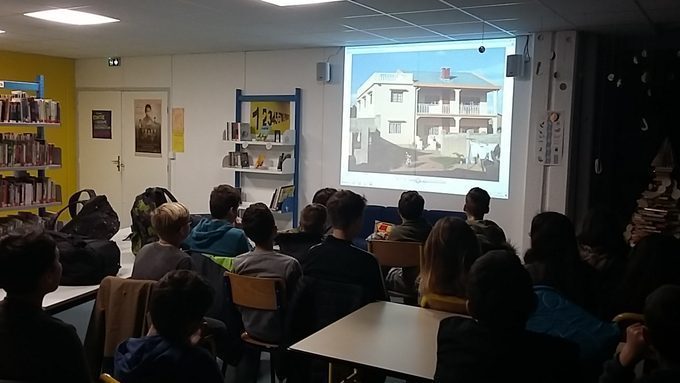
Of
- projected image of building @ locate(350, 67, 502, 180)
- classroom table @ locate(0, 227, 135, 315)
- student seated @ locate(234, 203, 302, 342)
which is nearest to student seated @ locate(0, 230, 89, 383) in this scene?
classroom table @ locate(0, 227, 135, 315)

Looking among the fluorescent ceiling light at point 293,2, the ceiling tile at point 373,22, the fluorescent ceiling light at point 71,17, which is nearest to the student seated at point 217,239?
Result: the fluorescent ceiling light at point 293,2

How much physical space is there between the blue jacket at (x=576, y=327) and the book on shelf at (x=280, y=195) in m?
4.85

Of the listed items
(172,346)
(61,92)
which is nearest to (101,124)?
(61,92)

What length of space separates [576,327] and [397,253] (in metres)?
1.77

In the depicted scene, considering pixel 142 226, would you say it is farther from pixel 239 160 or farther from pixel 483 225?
pixel 239 160

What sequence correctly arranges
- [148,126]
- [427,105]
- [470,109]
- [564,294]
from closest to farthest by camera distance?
[564,294] < [470,109] < [427,105] < [148,126]

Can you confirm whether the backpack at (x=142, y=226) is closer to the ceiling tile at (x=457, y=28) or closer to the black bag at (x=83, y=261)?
the black bag at (x=83, y=261)

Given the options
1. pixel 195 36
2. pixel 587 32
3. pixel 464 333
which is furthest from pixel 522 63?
pixel 464 333

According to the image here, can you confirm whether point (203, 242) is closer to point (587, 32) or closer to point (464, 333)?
point (464, 333)

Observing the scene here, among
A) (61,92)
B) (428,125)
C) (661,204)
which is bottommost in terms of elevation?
(661,204)

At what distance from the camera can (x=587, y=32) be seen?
537cm

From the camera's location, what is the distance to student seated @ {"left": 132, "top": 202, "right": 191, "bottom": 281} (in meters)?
2.96

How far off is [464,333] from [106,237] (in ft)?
9.87

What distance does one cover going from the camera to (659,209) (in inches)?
207
